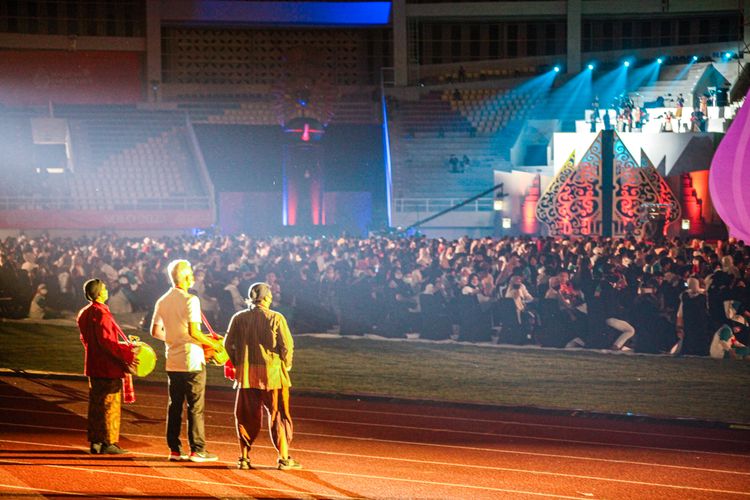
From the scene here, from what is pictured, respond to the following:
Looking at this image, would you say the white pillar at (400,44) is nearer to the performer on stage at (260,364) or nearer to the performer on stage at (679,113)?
the performer on stage at (679,113)

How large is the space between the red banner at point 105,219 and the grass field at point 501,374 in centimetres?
1798

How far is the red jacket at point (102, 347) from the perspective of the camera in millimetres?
9625

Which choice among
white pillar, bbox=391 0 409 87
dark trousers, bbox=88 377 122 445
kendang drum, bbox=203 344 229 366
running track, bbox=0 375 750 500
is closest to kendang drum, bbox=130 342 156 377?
dark trousers, bbox=88 377 122 445

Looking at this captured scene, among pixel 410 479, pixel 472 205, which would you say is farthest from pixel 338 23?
pixel 410 479

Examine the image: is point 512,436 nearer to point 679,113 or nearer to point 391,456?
point 391,456

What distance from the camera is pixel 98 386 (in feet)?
31.9

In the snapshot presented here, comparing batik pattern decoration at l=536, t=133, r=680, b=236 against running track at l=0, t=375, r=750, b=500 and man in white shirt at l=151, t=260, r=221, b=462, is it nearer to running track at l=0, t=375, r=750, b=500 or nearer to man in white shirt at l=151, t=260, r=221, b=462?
running track at l=0, t=375, r=750, b=500

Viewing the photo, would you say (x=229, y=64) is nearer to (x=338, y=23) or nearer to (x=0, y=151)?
(x=338, y=23)

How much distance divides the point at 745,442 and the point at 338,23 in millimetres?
36649

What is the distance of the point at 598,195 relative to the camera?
23875 mm

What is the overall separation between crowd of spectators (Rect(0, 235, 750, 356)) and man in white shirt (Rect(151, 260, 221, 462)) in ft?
28.3

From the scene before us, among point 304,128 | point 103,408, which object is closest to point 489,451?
point 103,408

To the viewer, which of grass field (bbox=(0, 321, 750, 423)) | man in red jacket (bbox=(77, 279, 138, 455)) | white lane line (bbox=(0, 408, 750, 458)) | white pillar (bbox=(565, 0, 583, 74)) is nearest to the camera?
man in red jacket (bbox=(77, 279, 138, 455))

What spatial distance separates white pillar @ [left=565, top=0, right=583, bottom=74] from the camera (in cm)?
4391
